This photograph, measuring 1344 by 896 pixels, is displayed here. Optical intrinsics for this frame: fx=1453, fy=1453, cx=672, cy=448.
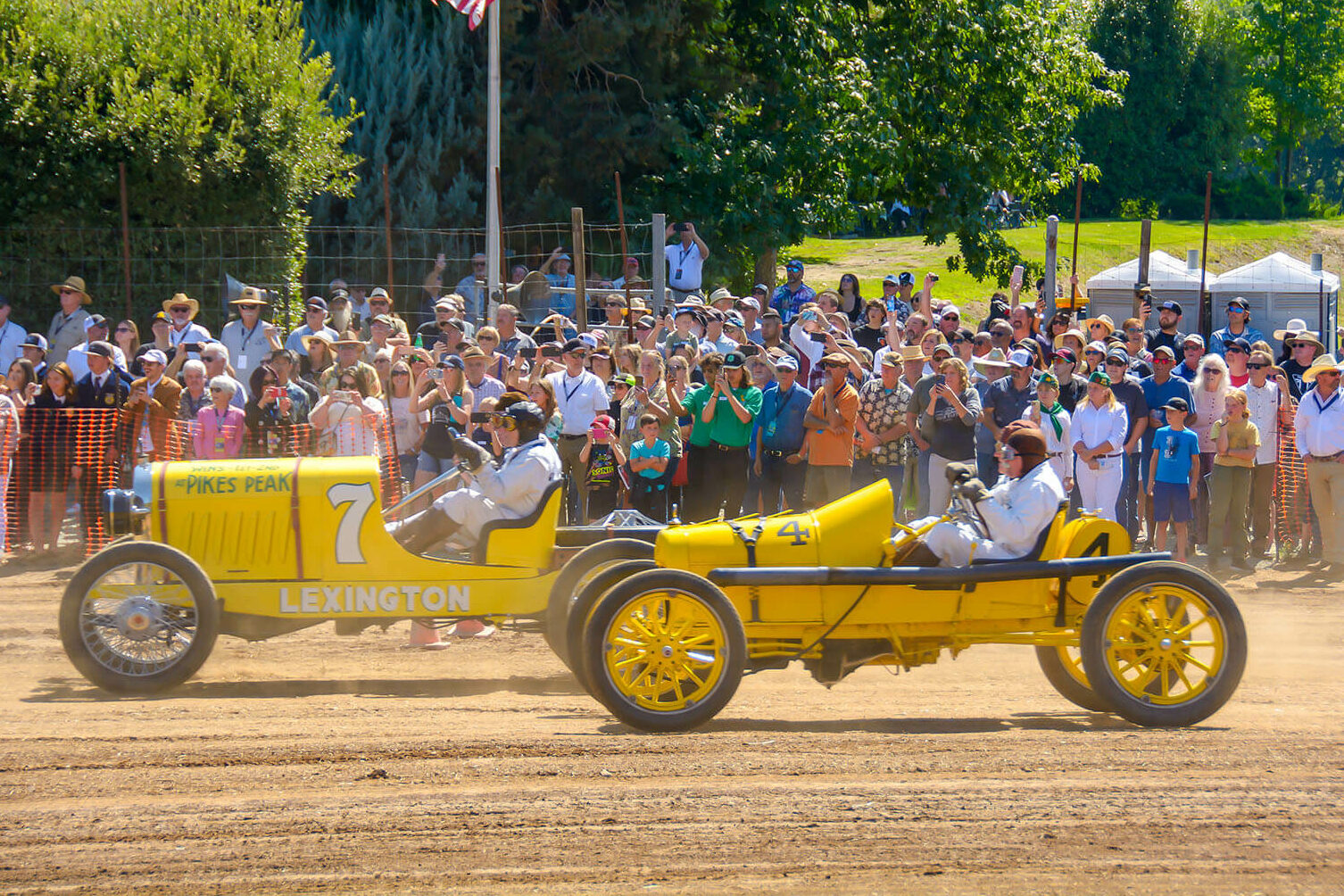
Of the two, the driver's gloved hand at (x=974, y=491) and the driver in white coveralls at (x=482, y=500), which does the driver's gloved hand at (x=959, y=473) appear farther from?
the driver in white coveralls at (x=482, y=500)

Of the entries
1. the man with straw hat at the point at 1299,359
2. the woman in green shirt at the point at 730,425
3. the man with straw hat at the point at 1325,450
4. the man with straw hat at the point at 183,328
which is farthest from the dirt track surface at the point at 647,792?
the man with straw hat at the point at 1299,359

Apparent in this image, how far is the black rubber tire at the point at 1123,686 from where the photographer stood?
729cm

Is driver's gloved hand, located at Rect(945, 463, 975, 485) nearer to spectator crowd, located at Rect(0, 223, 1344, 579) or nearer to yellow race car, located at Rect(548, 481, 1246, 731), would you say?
yellow race car, located at Rect(548, 481, 1246, 731)

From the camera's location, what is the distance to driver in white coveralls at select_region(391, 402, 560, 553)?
27.3ft

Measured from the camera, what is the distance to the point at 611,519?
8.86 m

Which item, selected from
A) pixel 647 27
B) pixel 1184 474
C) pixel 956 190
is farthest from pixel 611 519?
pixel 956 190

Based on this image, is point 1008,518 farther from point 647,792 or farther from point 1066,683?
point 647,792

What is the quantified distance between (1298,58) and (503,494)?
63606 millimetres

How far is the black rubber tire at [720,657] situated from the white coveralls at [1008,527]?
116cm

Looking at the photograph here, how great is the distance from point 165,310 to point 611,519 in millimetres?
7209

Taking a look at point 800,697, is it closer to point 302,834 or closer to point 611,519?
point 611,519

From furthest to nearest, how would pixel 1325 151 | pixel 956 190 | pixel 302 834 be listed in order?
pixel 1325 151 < pixel 956 190 < pixel 302 834

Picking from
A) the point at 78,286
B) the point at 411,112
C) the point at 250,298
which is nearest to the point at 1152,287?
the point at 411,112

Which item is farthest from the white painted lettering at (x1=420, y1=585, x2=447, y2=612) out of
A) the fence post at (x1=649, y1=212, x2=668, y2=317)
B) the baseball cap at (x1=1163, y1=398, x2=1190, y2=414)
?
the fence post at (x1=649, y1=212, x2=668, y2=317)
